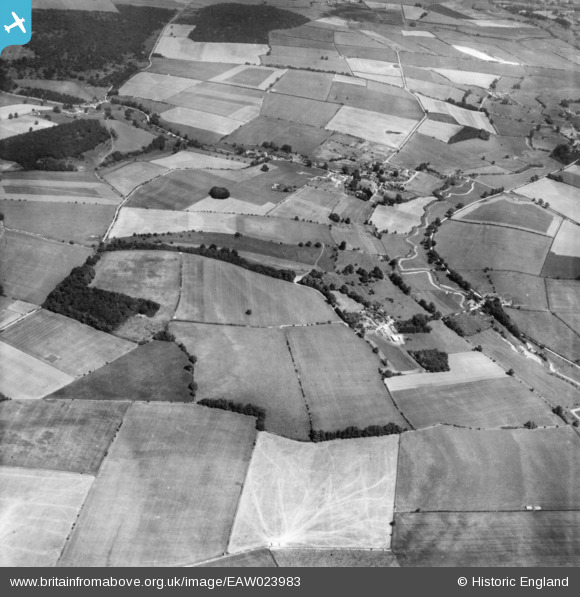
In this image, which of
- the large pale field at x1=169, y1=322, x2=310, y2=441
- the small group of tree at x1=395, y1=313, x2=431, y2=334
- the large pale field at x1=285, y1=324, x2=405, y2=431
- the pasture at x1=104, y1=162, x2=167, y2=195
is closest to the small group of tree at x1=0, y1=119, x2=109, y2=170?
the pasture at x1=104, y1=162, x2=167, y2=195

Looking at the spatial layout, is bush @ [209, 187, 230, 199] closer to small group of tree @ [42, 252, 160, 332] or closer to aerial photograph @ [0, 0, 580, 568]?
aerial photograph @ [0, 0, 580, 568]

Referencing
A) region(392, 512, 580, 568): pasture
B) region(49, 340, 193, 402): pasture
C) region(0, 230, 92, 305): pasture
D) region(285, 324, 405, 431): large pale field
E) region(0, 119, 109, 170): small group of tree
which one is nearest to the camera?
region(392, 512, 580, 568): pasture

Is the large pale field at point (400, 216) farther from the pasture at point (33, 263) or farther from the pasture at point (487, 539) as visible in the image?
the pasture at point (487, 539)

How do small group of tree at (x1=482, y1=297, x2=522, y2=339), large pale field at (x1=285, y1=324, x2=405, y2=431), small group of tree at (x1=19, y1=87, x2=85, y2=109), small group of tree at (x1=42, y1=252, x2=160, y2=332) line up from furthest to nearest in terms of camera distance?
small group of tree at (x1=19, y1=87, x2=85, y2=109), small group of tree at (x1=482, y1=297, x2=522, y2=339), small group of tree at (x1=42, y1=252, x2=160, y2=332), large pale field at (x1=285, y1=324, x2=405, y2=431)

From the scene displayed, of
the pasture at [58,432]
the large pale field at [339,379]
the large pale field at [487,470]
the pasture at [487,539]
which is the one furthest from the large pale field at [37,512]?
the large pale field at [487,470]

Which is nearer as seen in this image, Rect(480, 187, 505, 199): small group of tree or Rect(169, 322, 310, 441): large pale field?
Rect(169, 322, 310, 441): large pale field

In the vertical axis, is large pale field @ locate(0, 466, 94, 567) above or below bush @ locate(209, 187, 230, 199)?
above
